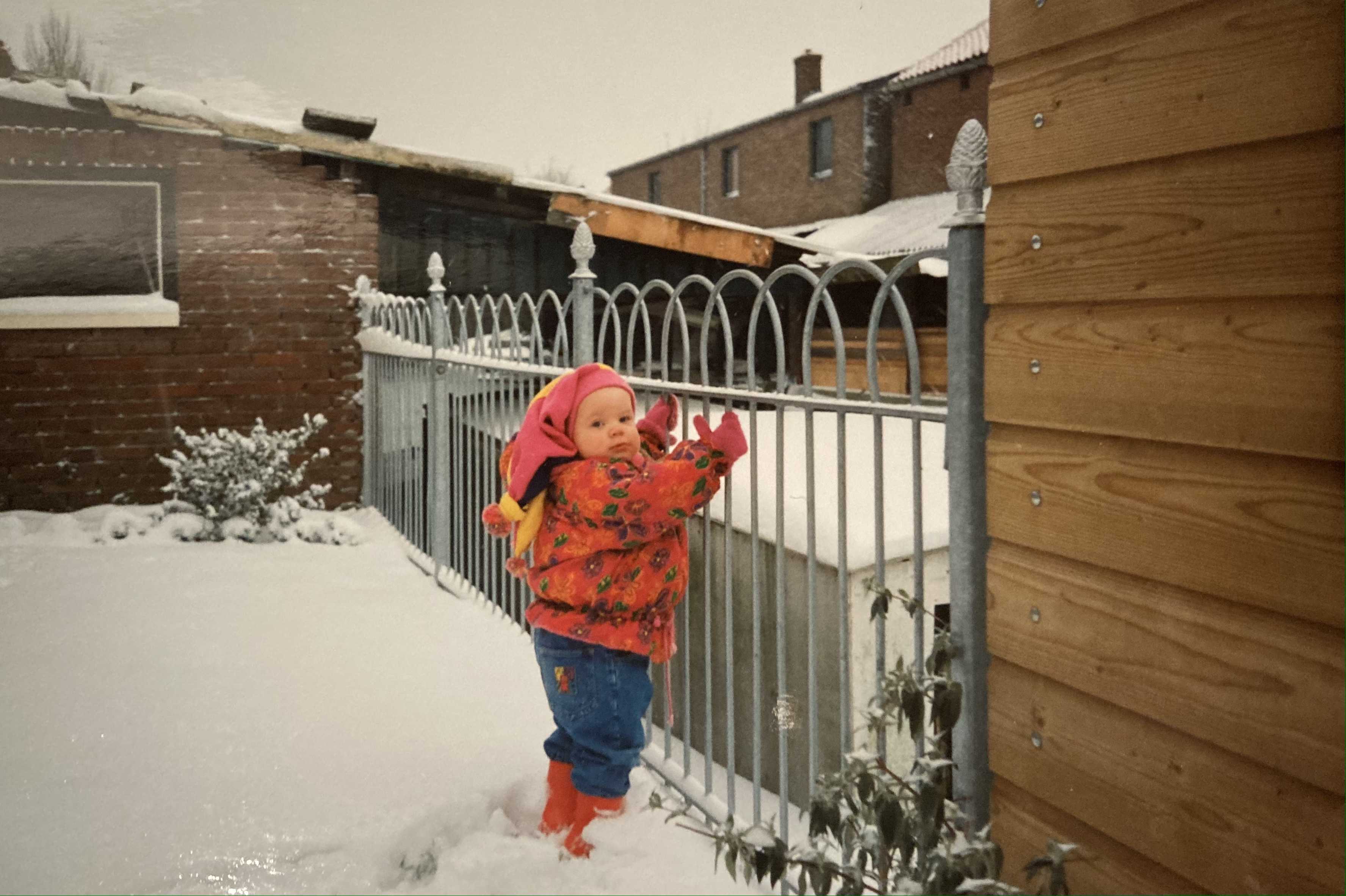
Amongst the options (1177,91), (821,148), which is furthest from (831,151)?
(1177,91)

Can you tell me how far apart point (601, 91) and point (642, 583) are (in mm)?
3273

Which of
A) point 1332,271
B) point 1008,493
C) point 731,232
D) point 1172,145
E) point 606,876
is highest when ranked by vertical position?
point 731,232

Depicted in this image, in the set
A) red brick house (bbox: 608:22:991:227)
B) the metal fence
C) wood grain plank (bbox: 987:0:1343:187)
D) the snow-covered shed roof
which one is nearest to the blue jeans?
the metal fence

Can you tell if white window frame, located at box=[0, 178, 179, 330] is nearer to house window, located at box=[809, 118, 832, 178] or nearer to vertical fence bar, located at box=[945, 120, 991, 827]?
vertical fence bar, located at box=[945, 120, 991, 827]

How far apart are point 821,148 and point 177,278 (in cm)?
1448

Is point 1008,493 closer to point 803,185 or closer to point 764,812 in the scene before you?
point 764,812

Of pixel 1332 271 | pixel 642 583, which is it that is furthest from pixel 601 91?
pixel 1332 271

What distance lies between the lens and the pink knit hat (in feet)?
7.52

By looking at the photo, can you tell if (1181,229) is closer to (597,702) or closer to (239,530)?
(597,702)

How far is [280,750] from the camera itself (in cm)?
303

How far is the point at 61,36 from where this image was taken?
4.14 meters

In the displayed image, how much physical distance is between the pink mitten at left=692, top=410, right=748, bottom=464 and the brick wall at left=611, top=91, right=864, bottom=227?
51.9ft

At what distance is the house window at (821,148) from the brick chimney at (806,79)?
31.8 inches

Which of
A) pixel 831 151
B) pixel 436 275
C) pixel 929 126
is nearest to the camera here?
pixel 436 275
